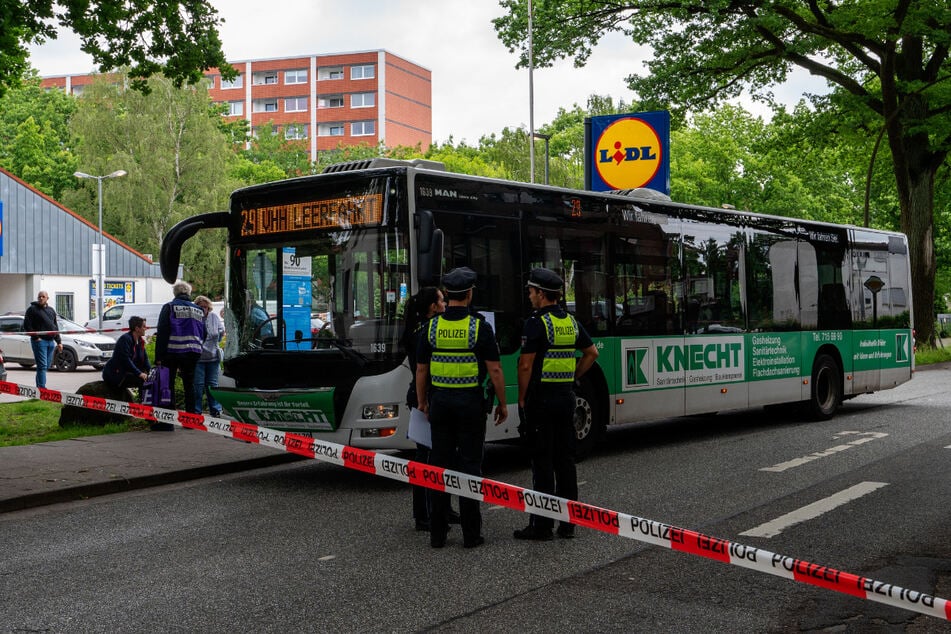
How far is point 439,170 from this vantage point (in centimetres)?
973

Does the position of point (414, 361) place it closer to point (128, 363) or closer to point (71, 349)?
point (128, 363)

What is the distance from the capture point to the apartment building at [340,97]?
295ft

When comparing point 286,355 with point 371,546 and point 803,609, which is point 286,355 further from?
point 803,609

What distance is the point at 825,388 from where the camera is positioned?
1518 cm

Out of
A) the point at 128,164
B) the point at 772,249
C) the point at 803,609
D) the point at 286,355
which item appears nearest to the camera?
the point at 803,609

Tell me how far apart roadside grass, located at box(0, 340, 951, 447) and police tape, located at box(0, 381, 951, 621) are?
404 cm

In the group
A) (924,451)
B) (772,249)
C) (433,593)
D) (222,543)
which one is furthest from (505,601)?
(772,249)

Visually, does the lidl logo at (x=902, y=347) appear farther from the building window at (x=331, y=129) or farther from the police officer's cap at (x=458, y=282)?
the building window at (x=331, y=129)

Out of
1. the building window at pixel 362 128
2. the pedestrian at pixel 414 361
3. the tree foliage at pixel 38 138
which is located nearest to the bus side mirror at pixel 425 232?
the pedestrian at pixel 414 361

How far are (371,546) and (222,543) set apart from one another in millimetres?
1064

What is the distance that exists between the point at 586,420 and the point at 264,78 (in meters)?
89.4

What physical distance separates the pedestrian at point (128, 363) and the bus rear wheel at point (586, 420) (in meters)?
6.00

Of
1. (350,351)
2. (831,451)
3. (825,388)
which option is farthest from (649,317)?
(825,388)

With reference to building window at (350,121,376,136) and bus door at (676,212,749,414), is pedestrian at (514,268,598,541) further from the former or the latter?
building window at (350,121,376,136)
